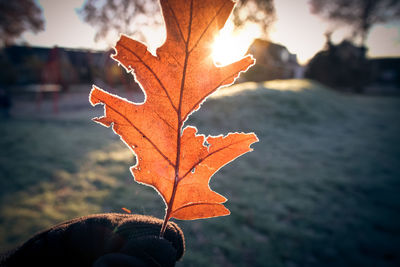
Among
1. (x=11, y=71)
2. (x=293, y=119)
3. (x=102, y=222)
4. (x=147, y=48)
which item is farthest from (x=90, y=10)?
(x=11, y=71)

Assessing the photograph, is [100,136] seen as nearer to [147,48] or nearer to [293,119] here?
[147,48]

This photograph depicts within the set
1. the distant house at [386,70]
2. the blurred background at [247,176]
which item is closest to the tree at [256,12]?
the blurred background at [247,176]

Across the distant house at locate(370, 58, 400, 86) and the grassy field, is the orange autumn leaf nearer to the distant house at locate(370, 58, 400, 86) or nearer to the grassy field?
the grassy field

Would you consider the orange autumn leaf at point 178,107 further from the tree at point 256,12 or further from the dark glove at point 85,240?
the tree at point 256,12

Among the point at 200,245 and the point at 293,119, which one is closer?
the point at 200,245

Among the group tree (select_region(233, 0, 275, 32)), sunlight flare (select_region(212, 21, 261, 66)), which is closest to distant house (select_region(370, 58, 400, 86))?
tree (select_region(233, 0, 275, 32))
